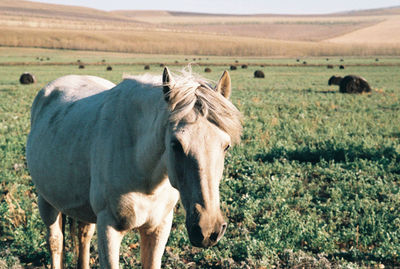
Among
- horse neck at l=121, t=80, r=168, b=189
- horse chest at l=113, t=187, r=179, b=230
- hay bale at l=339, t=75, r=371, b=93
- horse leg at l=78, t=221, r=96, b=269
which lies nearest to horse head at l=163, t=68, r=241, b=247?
horse neck at l=121, t=80, r=168, b=189

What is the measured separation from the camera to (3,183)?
6492mm

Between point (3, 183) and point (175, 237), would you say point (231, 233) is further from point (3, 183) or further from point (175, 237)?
point (3, 183)

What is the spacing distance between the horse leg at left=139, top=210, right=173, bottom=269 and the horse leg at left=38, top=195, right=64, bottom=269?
3.97 feet

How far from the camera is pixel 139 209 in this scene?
9.41ft

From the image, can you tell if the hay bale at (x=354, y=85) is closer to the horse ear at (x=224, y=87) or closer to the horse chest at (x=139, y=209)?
the horse chest at (x=139, y=209)

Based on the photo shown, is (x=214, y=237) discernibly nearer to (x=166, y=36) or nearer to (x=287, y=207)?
(x=287, y=207)

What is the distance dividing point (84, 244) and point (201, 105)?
102 inches

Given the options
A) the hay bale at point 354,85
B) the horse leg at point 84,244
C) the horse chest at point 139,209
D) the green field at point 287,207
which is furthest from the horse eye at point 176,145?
the hay bale at point 354,85

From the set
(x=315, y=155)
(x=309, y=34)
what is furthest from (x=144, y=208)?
(x=309, y=34)

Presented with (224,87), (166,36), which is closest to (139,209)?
(224,87)

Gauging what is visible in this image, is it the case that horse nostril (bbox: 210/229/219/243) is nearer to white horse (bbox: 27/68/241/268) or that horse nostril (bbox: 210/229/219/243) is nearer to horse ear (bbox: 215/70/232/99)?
white horse (bbox: 27/68/241/268)

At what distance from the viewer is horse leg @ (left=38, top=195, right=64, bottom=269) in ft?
13.3

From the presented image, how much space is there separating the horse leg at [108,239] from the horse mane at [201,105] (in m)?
1.04

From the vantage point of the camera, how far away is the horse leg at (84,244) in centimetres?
405
